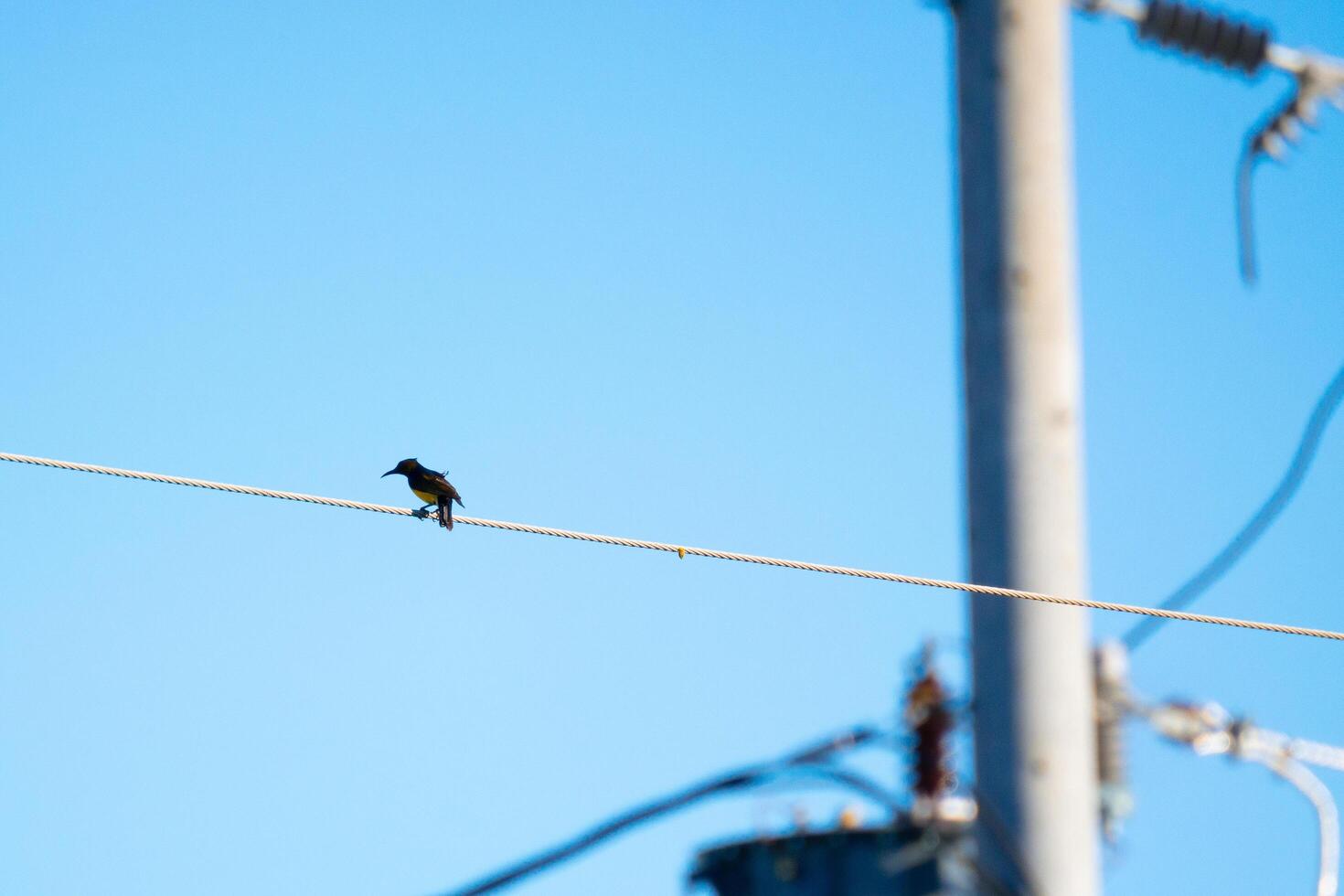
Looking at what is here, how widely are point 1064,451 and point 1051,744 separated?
4.22ft

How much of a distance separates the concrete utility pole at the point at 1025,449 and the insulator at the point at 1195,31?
151 centimetres

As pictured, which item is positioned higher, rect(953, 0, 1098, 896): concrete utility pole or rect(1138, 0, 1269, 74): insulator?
rect(1138, 0, 1269, 74): insulator

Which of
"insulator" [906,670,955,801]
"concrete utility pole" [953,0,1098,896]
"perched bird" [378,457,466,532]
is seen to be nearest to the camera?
"concrete utility pole" [953,0,1098,896]

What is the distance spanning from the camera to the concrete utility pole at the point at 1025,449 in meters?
7.84

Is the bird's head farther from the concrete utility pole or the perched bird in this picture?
the concrete utility pole

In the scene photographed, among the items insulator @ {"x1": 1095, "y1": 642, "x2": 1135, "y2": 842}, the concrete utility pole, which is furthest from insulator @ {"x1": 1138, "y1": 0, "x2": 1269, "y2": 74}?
insulator @ {"x1": 1095, "y1": 642, "x2": 1135, "y2": 842}

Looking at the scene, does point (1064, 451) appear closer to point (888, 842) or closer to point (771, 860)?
point (888, 842)

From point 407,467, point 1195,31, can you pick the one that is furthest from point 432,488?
point 1195,31

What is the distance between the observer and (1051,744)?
7832mm

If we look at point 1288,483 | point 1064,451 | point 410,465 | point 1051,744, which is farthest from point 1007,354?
point 410,465

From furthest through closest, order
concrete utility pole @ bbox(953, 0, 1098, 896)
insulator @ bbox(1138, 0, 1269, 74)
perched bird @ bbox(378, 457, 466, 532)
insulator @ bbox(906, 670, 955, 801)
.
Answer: perched bird @ bbox(378, 457, 466, 532) → insulator @ bbox(1138, 0, 1269, 74) → insulator @ bbox(906, 670, 955, 801) → concrete utility pole @ bbox(953, 0, 1098, 896)

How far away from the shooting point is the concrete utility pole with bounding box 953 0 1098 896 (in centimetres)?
784

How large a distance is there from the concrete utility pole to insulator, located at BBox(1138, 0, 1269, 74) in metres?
1.51

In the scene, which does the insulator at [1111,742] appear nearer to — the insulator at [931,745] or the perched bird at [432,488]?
the insulator at [931,745]
